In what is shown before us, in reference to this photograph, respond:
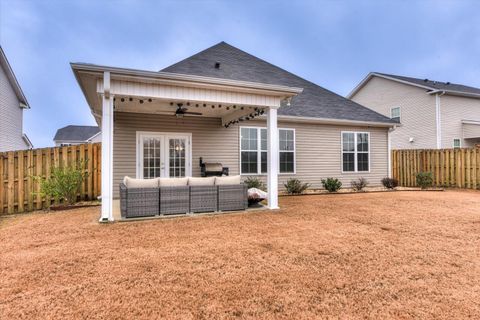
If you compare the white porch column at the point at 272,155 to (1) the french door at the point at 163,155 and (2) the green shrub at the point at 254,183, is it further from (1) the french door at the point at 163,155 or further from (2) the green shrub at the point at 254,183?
(1) the french door at the point at 163,155

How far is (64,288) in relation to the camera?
8.21 ft

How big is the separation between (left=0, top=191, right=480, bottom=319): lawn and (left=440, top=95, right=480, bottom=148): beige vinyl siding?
12.1 meters

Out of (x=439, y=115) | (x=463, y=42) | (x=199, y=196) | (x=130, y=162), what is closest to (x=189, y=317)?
(x=199, y=196)

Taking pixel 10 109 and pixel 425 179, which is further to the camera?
pixel 10 109

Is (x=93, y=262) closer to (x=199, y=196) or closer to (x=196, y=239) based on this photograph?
(x=196, y=239)

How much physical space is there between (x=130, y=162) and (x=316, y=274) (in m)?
7.03

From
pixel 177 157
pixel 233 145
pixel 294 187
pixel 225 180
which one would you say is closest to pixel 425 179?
pixel 294 187

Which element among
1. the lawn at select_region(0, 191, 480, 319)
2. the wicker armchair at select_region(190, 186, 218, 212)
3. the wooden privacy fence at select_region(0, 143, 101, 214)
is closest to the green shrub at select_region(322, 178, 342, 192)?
the lawn at select_region(0, 191, 480, 319)

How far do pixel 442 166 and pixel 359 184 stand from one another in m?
4.66

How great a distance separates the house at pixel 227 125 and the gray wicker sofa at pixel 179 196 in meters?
0.41

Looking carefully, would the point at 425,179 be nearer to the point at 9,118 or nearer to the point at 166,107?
the point at 166,107

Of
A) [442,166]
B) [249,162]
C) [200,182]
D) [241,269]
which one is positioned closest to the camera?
[241,269]

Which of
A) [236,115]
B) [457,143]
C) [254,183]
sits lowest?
[254,183]

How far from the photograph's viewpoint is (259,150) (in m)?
9.69
